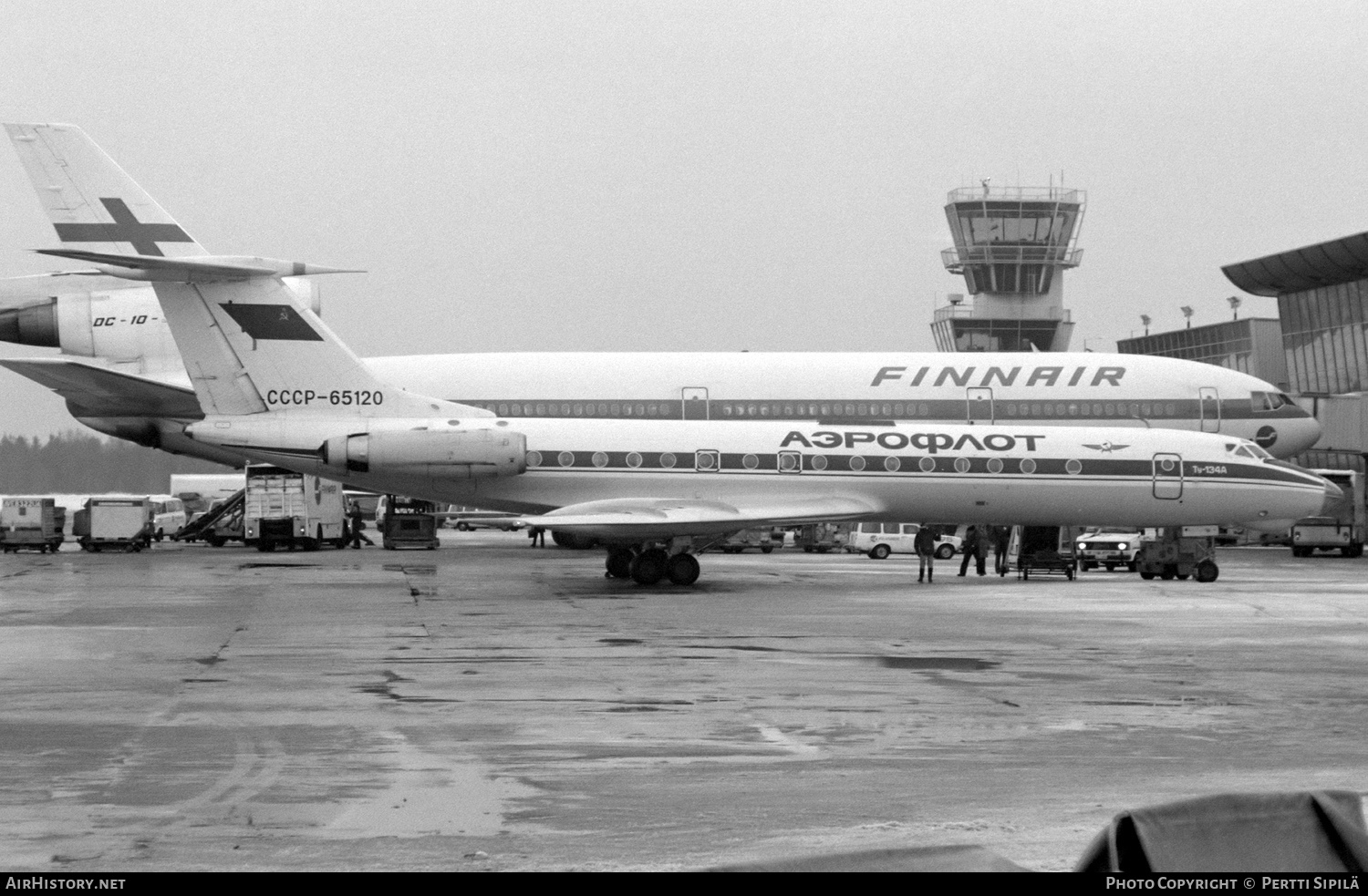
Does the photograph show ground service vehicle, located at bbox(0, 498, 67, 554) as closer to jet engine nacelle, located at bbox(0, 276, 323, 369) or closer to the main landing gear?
jet engine nacelle, located at bbox(0, 276, 323, 369)

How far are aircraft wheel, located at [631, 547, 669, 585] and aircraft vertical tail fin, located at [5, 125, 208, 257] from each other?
14550mm

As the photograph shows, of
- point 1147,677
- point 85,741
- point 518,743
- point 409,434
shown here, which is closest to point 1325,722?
point 1147,677

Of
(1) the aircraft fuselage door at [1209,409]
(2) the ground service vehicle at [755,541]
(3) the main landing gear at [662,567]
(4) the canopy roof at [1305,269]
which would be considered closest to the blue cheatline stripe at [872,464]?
(3) the main landing gear at [662,567]

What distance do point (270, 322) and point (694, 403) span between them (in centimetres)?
1136

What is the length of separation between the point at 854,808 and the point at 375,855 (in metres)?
2.68

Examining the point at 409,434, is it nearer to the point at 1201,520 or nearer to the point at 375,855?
the point at 1201,520

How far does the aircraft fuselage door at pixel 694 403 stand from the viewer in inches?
1407

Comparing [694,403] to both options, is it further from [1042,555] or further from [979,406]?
[1042,555]

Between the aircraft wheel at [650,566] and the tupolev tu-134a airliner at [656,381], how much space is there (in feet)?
26.8

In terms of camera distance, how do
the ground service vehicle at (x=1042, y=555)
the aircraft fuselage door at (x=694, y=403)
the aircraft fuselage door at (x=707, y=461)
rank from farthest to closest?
the aircraft fuselage door at (x=694, y=403) → the ground service vehicle at (x=1042, y=555) → the aircraft fuselage door at (x=707, y=461)

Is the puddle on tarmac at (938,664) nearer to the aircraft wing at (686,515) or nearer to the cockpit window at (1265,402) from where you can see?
the aircraft wing at (686,515)

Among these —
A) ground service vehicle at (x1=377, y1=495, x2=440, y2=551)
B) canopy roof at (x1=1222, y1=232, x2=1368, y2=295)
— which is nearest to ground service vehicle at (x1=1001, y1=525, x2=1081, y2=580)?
ground service vehicle at (x1=377, y1=495, x2=440, y2=551)

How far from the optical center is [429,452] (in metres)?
27.5

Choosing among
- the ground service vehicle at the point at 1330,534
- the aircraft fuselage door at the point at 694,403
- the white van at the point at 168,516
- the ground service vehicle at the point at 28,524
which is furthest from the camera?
the white van at the point at 168,516
